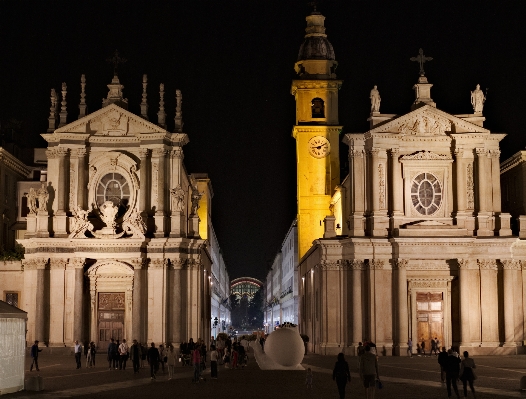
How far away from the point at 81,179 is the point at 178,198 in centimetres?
637

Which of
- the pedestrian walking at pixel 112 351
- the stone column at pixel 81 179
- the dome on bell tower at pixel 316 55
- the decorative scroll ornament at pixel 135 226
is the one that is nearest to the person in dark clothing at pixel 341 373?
the pedestrian walking at pixel 112 351

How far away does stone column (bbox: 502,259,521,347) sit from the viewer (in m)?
59.5

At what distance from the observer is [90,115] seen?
199 ft

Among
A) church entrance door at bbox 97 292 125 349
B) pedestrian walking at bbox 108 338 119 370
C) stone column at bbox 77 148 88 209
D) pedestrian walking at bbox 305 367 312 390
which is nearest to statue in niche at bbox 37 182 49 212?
stone column at bbox 77 148 88 209

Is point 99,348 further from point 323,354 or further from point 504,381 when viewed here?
point 504,381

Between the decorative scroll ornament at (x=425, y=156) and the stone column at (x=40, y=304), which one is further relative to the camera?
the decorative scroll ornament at (x=425, y=156)

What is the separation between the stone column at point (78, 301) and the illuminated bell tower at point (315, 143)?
971 inches

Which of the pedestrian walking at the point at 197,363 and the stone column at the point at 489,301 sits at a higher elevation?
the stone column at the point at 489,301

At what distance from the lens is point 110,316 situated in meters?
61.0

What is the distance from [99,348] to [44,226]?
8723 mm

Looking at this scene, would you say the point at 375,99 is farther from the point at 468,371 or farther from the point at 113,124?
the point at 468,371

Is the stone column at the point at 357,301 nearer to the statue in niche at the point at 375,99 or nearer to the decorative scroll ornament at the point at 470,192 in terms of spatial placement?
the decorative scroll ornament at the point at 470,192

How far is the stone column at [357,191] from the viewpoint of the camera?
199 ft

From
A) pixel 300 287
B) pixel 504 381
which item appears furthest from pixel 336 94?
pixel 504 381
